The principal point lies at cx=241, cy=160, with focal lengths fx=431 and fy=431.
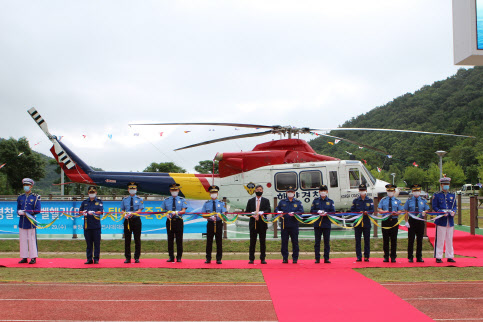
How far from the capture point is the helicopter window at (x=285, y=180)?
1391 centimetres

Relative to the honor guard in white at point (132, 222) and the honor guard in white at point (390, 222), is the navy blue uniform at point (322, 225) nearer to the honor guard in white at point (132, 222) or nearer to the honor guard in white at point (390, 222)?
the honor guard in white at point (390, 222)

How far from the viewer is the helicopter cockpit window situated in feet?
45.8

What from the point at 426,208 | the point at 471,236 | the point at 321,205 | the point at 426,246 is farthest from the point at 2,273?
the point at 471,236

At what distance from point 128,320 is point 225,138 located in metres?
8.92

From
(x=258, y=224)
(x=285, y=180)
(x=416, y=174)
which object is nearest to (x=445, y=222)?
(x=258, y=224)

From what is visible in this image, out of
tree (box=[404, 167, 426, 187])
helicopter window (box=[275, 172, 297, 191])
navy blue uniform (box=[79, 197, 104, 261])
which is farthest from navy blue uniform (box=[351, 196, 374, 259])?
tree (box=[404, 167, 426, 187])

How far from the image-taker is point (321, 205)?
968cm

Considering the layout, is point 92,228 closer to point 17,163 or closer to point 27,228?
point 27,228

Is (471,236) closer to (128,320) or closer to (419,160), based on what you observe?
(128,320)

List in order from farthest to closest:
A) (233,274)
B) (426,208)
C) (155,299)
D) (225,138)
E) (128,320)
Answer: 1. (225,138)
2. (426,208)
3. (233,274)
4. (155,299)
5. (128,320)

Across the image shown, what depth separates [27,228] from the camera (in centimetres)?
945

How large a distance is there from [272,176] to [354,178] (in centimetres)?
266

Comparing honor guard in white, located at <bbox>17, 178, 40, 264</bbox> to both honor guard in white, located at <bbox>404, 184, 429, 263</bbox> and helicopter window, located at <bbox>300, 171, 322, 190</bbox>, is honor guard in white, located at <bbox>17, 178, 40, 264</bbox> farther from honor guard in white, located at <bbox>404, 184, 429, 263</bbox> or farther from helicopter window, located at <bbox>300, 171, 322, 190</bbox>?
honor guard in white, located at <bbox>404, 184, 429, 263</bbox>

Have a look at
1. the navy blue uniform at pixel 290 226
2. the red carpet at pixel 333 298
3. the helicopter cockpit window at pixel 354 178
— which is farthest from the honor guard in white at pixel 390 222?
the helicopter cockpit window at pixel 354 178
